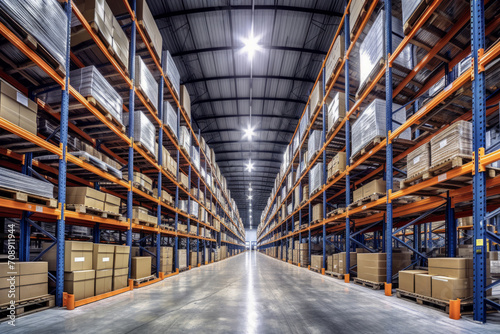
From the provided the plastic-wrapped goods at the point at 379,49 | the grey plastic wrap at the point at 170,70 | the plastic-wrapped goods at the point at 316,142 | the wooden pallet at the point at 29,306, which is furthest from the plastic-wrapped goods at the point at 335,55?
the wooden pallet at the point at 29,306

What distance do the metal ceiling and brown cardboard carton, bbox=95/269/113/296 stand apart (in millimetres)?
9236

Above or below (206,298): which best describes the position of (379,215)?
above

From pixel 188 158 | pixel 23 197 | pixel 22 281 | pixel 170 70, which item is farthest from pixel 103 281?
pixel 188 158

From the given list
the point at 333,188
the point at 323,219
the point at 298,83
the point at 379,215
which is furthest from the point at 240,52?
the point at 379,215

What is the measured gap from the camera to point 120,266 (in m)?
6.03

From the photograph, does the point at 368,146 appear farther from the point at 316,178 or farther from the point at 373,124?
the point at 316,178

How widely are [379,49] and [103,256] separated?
687 centimetres

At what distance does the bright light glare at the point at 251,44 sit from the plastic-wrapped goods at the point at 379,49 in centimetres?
568

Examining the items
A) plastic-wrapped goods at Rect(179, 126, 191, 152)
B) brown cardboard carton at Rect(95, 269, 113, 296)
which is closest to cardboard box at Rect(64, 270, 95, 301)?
brown cardboard carton at Rect(95, 269, 113, 296)

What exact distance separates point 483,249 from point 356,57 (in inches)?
250

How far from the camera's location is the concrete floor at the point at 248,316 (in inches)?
138

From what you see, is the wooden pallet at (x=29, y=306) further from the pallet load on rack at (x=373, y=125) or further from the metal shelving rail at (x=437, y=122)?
the pallet load on rack at (x=373, y=125)

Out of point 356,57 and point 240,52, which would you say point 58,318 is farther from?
point 240,52

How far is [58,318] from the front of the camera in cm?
394
